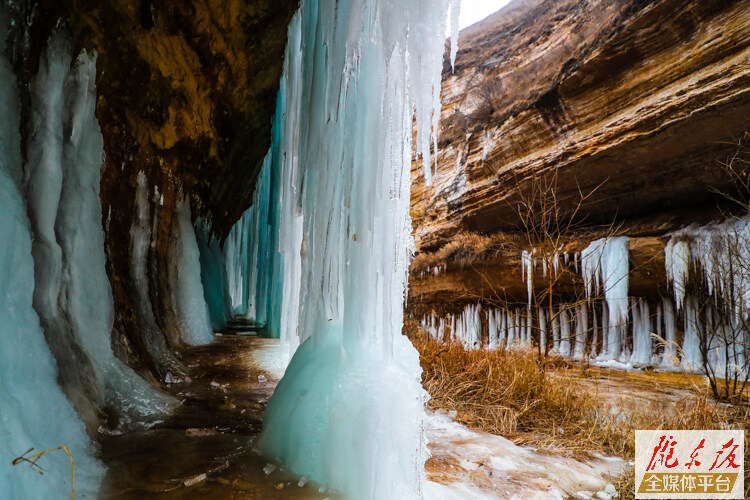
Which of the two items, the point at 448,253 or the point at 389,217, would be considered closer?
the point at 389,217

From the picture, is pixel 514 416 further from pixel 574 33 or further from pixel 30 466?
pixel 574 33

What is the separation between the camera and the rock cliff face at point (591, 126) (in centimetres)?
581

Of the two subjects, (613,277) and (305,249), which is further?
(613,277)

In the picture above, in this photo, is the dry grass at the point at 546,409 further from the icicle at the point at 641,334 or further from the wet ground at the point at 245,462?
the icicle at the point at 641,334

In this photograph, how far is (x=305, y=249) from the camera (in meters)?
2.61

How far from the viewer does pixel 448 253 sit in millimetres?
11227

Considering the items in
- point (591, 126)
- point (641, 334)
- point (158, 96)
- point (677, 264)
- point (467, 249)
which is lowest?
point (641, 334)

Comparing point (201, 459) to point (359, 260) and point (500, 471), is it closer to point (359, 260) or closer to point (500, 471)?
point (359, 260)

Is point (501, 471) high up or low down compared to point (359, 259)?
down

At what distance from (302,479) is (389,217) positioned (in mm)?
1441

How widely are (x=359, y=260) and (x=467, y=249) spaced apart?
8962 millimetres

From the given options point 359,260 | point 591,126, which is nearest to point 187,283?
point 359,260

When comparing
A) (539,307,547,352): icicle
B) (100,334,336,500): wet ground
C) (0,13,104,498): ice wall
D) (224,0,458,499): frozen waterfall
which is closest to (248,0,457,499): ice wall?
(224,0,458,499): frozen waterfall

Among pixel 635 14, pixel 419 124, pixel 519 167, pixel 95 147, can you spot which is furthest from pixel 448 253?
pixel 95 147
